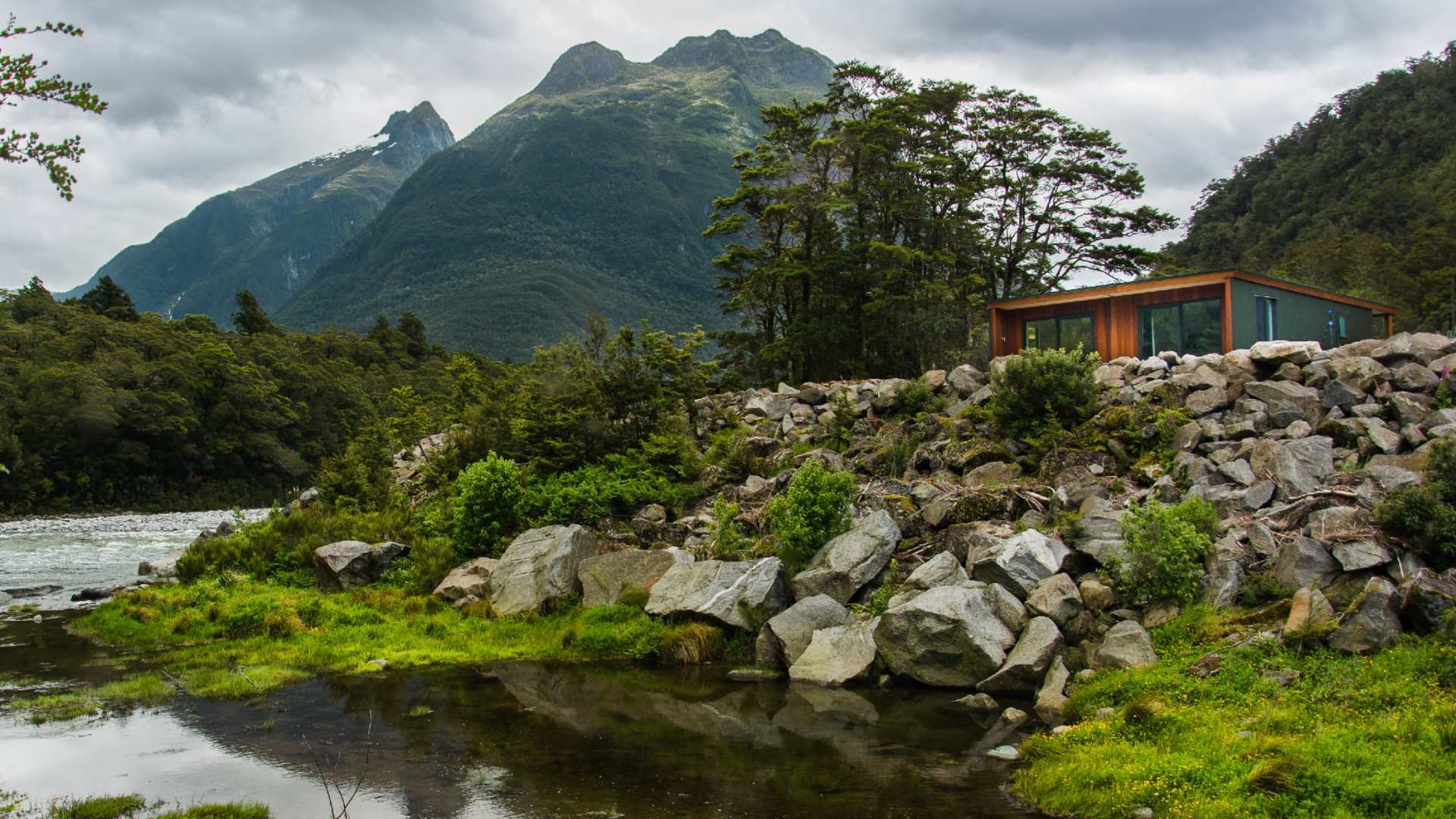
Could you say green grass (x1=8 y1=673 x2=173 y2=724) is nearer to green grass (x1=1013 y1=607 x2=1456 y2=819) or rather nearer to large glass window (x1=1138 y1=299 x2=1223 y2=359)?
green grass (x1=1013 y1=607 x2=1456 y2=819)

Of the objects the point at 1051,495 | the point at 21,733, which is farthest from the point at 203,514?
the point at 1051,495

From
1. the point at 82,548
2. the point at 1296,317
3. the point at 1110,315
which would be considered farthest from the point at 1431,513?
the point at 82,548

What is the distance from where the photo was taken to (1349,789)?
796cm

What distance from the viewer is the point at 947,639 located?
13922 mm

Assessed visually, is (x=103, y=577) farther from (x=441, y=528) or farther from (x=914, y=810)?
(x=914, y=810)

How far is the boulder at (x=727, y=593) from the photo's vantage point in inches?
656

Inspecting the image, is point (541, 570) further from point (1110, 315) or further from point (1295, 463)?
point (1110, 315)

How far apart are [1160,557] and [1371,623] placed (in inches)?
112

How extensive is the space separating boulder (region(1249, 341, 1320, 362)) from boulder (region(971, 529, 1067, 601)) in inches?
359

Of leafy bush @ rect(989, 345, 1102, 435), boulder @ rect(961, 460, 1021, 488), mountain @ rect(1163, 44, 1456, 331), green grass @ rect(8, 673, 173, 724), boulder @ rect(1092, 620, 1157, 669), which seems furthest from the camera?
mountain @ rect(1163, 44, 1456, 331)

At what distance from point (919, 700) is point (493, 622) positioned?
9.00 metres

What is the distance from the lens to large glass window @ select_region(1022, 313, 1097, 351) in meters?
29.2

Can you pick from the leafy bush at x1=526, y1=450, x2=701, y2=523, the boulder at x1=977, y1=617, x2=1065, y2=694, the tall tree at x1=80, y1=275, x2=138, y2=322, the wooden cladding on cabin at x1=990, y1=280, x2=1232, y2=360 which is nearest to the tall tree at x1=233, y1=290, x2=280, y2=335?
the tall tree at x1=80, y1=275, x2=138, y2=322

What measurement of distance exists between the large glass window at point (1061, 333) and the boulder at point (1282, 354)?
7556mm
